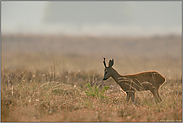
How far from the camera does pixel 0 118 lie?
6.69m

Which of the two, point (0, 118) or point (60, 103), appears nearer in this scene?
point (0, 118)

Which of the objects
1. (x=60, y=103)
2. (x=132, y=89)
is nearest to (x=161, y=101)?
(x=132, y=89)

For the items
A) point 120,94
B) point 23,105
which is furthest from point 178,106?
point 23,105

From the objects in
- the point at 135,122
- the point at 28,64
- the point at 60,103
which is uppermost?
the point at 28,64

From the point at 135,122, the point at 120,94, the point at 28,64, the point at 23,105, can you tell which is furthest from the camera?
the point at 28,64

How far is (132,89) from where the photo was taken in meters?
7.39

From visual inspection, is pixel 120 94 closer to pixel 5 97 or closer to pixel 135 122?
pixel 135 122

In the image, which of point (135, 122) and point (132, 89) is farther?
point (132, 89)

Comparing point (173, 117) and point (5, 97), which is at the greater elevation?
point (5, 97)

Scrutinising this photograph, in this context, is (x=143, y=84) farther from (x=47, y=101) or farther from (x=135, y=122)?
(x=47, y=101)

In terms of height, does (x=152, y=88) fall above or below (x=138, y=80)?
below

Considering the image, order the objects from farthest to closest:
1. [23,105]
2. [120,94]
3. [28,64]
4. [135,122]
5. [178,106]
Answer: [28,64]
[120,94]
[23,105]
[178,106]
[135,122]

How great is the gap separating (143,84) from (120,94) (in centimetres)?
171

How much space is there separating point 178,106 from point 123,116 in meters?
1.81
